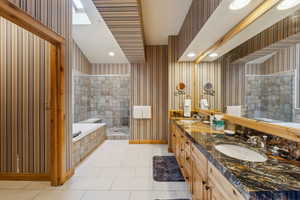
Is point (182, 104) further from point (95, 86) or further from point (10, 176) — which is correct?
point (95, 86)

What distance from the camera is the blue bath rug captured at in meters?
2.44

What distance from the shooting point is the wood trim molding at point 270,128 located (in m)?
1.08

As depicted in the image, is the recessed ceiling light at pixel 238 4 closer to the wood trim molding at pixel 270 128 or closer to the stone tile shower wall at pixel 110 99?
the wood trim molding at pixel 270 128

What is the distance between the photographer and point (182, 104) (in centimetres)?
375

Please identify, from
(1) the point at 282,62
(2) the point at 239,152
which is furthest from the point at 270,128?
→ (1) the point at 282,62

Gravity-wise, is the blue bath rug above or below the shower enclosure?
below

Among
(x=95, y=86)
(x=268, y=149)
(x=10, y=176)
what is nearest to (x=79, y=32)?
(x=95, y=86)

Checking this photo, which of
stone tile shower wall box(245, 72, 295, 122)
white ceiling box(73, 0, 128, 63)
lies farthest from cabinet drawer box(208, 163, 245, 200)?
white ceiling box(73, 0, 128, 63)

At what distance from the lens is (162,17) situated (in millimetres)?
2955

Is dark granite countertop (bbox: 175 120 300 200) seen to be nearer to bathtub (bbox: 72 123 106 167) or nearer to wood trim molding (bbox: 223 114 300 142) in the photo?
wood trim molding (bbox: 223 114 300 142)

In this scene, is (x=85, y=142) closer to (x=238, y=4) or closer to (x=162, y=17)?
(x=162, y=17)

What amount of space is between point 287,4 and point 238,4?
356 mm

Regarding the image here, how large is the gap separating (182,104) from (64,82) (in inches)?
99.2

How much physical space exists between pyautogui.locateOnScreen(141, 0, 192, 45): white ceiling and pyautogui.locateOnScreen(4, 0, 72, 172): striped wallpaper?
120 centimetres
